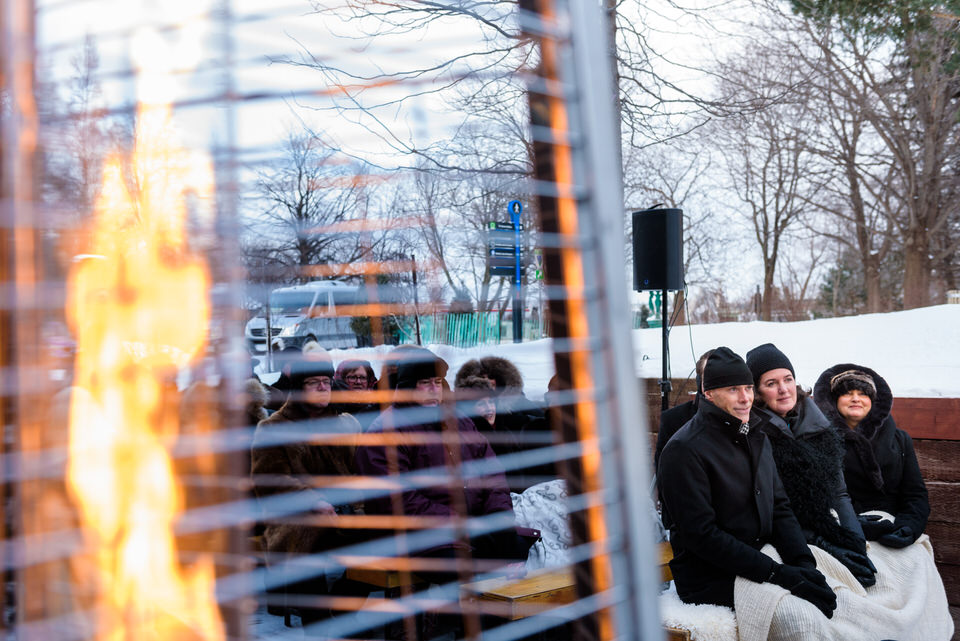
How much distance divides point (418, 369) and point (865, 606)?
7.21 ft

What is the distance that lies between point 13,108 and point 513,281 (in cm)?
147

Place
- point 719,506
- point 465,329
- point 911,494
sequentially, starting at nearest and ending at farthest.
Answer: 1. point 465,329
2. point 719,506
3. point 911,494

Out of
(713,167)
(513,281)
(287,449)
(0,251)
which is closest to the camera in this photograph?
(0,251)

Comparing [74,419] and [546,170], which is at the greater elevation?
[546,170]

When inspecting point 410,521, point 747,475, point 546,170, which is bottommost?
point 747,475

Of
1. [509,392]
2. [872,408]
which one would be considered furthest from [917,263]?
[509,392]

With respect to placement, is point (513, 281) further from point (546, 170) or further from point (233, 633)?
point (233, 633)

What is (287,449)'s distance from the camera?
2424 millimetres

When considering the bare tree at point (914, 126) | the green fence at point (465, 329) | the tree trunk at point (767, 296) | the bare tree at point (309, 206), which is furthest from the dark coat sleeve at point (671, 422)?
the tree trunk at point (767, 296)

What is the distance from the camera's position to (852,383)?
4098 mm

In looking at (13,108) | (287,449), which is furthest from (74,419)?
(287,449)

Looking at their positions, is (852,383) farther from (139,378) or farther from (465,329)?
(139,378)

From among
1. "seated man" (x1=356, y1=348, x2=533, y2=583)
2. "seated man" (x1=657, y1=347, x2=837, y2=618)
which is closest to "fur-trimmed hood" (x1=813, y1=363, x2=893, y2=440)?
"seated man" (x1=657, y1=347, x2=837, y2=618)

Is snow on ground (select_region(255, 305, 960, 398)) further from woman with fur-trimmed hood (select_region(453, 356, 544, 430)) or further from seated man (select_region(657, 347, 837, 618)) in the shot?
seated man (select_region(657, 347, 837, 618))
